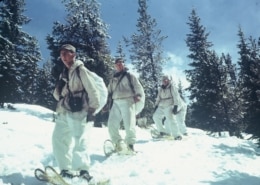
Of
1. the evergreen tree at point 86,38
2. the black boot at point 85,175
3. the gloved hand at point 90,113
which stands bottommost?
the black boot at point 85,175

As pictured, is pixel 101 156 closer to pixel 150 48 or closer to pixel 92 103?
pixel 92 103

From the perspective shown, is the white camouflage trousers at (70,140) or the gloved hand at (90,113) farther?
the gloved hand at (90,113)

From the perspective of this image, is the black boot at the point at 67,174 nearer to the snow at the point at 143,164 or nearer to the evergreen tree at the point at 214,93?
the snow at the point at 143,164

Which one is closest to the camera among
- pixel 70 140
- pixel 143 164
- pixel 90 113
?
pixel 90 113

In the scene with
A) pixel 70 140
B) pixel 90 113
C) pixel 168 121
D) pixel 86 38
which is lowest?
pixel 70 140

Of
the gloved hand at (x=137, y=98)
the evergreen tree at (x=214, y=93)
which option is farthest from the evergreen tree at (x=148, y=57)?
the gloved hand at (x=137, y=98)

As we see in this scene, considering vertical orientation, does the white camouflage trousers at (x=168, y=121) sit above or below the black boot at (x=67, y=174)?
above

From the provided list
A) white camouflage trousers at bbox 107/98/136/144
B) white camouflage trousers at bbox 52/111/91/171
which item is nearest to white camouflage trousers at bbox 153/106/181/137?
white camouflage trousers at bbox 107/98/136/144

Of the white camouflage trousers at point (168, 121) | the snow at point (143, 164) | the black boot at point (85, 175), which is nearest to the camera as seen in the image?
the black boot at point (85, 175)

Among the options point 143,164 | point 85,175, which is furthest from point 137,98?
point 85,175

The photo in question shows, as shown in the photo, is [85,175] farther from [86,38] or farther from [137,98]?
[86,38]

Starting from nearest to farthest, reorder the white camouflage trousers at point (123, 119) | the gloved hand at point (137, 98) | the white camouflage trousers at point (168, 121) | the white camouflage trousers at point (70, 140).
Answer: the white camouflage trousers at point (70, 140)
the white camouflage trousers at point (123, 119)
the gloved hand at point (137, 98)
the white camouflage trousers at point (168, 121)

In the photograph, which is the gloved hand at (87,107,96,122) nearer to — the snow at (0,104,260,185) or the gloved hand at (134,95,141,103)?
the snow at (0,104,260,185)

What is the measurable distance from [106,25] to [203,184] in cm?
1971
